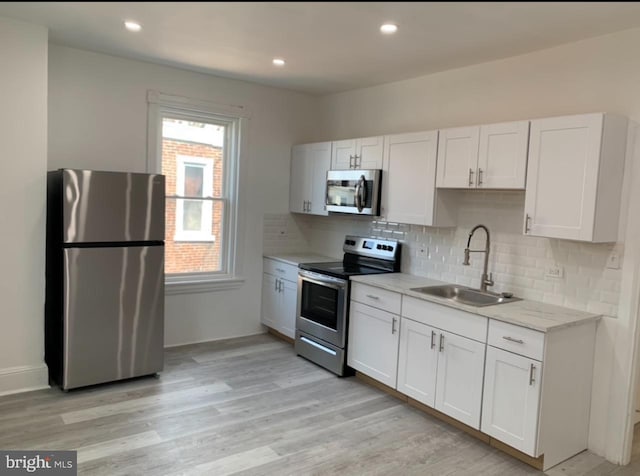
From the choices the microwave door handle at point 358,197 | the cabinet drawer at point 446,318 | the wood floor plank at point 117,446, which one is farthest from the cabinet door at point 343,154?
the wood floor plank at point 117,446

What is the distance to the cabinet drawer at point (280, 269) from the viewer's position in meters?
4.70

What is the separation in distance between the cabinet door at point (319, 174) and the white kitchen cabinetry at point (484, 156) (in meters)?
1.40

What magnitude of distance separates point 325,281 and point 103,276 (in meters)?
1.78

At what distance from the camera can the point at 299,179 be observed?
5.14 meters

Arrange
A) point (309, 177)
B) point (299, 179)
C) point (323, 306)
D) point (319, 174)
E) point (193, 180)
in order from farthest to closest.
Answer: point (299, 179) → point (309, 177) → point (319, 174) → point (193, 180) → point (323, 306)

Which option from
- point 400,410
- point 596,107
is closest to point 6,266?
point 400,410

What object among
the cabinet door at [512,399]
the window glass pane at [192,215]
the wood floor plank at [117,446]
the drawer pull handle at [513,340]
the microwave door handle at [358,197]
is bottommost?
the wood floor plank at [117,446]

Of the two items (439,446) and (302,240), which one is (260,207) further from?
(439,446)

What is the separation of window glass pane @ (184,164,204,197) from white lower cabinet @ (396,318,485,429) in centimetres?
244

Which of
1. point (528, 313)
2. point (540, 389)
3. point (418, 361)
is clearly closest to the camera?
point (540, 389)

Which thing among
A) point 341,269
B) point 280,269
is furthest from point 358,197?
point 280,269

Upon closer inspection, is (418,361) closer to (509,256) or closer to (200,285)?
(509,256)

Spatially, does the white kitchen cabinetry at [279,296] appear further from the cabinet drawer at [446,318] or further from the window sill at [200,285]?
the cabinet drawer at [446,318]

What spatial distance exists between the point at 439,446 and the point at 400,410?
0.53 metres
